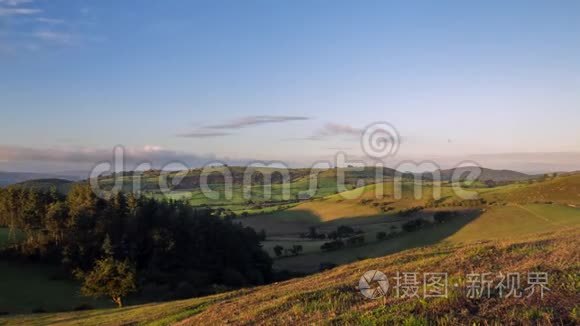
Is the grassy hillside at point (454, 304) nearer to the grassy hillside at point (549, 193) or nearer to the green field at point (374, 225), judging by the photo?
the green field at point (374, 225)

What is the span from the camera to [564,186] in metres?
92.9

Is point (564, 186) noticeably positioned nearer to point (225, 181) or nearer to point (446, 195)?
point (446, 195)

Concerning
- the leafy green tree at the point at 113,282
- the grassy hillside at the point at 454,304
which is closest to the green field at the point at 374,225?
the leafy green tree at the point at 113,282

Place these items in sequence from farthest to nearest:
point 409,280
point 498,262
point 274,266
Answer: point 274,266 → point 498,262 → point 409,280

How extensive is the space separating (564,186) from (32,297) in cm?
9079

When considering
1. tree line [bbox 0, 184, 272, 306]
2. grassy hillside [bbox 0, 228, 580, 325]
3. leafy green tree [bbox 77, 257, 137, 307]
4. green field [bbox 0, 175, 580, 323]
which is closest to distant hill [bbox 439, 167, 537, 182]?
green field [bbox 0, 175, 580, 323]

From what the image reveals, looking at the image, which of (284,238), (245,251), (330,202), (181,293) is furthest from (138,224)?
(330,202)

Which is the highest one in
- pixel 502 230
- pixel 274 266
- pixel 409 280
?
pixel 409 280

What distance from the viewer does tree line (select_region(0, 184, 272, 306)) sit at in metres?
68.4

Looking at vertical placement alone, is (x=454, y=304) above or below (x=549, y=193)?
above

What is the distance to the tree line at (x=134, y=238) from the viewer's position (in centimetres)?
6838

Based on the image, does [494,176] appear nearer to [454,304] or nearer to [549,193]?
[549,193]

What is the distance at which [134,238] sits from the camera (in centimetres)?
7212

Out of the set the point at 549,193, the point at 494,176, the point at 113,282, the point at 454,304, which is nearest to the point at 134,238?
the point at 113,282
